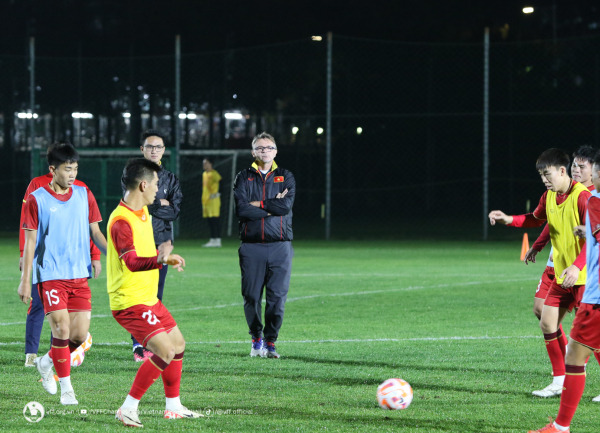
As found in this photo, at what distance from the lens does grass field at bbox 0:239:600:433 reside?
6.22 m

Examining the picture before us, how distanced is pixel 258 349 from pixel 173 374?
2.75 m

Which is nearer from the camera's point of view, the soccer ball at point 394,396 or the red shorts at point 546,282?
the soccer ball at point 394,396

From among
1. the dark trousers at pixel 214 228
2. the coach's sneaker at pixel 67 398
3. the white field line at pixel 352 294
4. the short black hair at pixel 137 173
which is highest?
the short black hair at pixel 137 173

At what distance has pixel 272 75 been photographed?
102 feet

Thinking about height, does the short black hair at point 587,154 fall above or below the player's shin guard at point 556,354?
above

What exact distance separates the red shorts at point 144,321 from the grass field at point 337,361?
56 cm

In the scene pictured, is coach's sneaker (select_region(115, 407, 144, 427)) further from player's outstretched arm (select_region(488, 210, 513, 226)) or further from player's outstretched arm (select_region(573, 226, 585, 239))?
player's outstretched arm (select_region(488, 210, 513, 226))

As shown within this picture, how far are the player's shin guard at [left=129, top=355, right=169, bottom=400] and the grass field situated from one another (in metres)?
0.26

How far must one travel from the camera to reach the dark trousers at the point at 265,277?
8.91 metres

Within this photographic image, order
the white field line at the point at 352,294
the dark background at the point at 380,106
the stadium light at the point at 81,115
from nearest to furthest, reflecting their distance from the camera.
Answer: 1. the white field line at the point at 352,294
2. the dark background at the point at 380,106
3. the stadium light at the point at 81,115

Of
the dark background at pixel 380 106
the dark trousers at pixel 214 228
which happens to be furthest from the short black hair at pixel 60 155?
the dark background at pixel 380 106

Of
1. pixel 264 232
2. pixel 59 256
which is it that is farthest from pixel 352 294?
pixel 59 256

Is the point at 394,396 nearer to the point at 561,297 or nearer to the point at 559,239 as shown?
the point at 561,297

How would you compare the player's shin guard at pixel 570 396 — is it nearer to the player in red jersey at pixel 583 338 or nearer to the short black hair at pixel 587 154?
the player in red jersey at pixel 583 338
